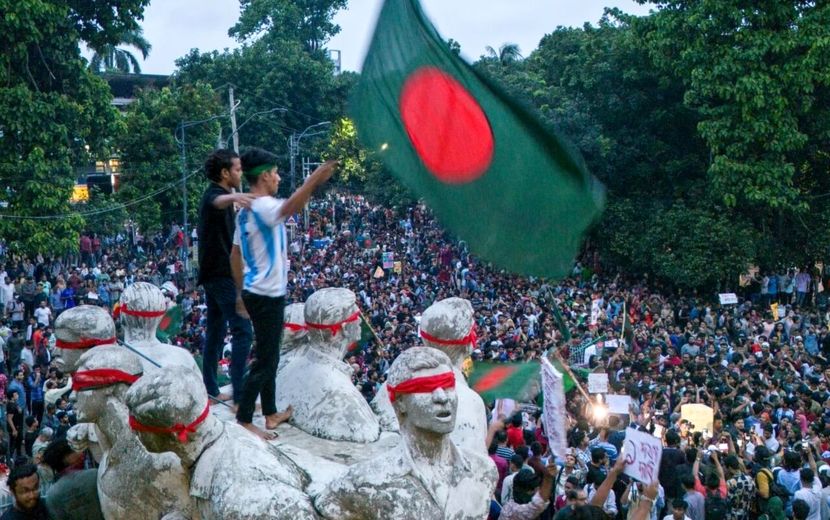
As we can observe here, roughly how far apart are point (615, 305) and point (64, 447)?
2062 centimetres

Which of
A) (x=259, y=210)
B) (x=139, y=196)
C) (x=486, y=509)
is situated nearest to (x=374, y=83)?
(x=259, y=210)

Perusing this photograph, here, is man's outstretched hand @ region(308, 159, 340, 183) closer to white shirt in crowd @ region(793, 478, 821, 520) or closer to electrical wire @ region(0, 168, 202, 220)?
white shirt in crowd @ region(793, 478, 821, 520)

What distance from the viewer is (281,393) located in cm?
741

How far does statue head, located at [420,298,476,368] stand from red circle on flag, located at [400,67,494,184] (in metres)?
1.56

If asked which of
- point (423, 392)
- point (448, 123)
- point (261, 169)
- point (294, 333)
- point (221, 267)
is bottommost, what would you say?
point (294, 333)

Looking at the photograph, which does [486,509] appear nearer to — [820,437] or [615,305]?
[820,437]

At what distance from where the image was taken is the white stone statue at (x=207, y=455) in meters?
5.28

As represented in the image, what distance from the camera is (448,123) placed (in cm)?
628

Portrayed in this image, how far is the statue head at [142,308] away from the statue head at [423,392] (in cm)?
288

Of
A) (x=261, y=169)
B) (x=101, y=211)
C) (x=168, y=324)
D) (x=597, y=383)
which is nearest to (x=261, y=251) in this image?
(x=261, y=169)

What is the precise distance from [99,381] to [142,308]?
1.56 m

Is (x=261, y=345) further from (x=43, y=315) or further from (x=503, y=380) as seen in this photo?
(x=43, y=315)

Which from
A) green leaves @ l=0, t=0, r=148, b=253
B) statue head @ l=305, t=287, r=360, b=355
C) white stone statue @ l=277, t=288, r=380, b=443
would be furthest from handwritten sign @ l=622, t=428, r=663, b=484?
green leaves @ l=0, t=0, r=148, b=253

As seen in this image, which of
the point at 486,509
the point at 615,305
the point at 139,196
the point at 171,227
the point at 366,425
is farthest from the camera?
the point at 171,227
